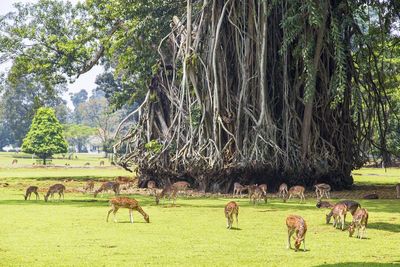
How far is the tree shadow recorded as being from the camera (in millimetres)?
15711

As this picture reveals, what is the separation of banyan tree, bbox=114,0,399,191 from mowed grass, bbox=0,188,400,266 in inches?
263

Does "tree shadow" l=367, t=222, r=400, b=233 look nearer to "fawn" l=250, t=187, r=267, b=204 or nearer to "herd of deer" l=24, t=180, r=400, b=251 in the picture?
"herd of deer" l=24, t=180, r=400, b=251

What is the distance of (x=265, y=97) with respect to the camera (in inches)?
1096

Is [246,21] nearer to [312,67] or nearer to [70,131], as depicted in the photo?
[312,67]

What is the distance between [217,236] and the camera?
14469 millimetres

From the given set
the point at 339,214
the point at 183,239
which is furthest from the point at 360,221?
the point at 183,239

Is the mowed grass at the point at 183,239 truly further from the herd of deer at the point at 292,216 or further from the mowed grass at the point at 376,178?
the mowed grass at the point at 376,178

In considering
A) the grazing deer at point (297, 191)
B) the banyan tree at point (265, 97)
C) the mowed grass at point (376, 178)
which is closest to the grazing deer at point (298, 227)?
the grazing deer at point (297, 191)

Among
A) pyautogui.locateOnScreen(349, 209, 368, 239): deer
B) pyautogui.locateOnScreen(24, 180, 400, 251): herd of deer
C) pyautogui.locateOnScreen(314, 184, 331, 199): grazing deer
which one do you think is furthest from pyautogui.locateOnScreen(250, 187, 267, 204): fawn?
pyautogui.locateOnScreen(349, 209, 368, 239): deer

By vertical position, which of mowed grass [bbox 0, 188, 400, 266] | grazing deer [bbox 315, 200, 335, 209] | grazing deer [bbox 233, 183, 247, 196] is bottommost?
mowed grass [bbox 0, 188, 400, 266]

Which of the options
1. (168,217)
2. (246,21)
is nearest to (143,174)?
(246,21)

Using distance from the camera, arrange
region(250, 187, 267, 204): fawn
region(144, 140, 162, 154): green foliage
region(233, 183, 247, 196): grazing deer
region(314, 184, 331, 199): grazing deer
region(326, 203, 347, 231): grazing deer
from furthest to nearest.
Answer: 1. region(144, 140, 162, 154): green foliage
2. region(233, 183, 247, 196): grazing deer
3. region(314, 184, 331, 199): grazing deer
4. region(250, 187, 267, 204): fawn
5. region(326, 203, 347, 231): grazing deer

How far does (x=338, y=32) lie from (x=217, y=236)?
44.6ft

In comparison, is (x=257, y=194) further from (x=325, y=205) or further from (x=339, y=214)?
(x=339, y=214)
